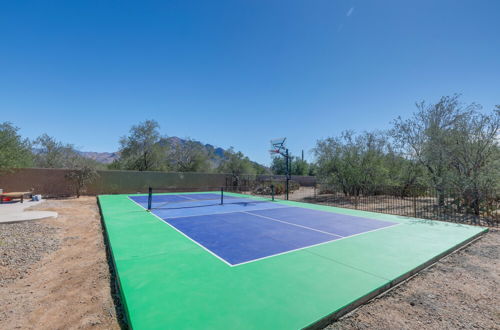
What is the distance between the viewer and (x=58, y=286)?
10.7 feet

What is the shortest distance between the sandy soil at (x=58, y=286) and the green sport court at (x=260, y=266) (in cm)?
29

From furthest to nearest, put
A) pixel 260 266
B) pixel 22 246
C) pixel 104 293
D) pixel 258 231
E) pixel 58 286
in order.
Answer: pixel 258 231
pixel 22 246
pixel 260 266
pixel 58 286
pixel 104 293

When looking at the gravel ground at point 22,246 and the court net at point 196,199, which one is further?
the court net at point 196,199

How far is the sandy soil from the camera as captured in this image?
2.45m

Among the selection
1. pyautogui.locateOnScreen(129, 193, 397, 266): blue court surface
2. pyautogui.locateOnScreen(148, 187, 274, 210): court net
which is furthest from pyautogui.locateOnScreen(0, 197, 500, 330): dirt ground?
pyautogui.locateOnScreen(148, 187, 274, 210): court net

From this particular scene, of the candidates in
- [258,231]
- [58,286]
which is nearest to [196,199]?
[258,231]

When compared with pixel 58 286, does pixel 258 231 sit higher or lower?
higher

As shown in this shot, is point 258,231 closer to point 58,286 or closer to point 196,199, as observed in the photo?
point 58,286

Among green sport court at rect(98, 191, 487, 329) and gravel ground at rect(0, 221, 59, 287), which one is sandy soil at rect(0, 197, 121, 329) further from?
green sport court at rect(98, 191, 487, 329)

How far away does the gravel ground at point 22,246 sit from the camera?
3780 millimetres

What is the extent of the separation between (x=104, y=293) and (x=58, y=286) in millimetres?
835

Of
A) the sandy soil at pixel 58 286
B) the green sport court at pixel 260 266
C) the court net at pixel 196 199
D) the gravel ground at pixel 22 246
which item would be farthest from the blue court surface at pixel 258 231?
the gravel ground at pixel 22 246

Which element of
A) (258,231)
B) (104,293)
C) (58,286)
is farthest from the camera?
(258,231)

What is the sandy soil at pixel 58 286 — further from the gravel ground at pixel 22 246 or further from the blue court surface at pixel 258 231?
the blue court surface at pixel 258 231
